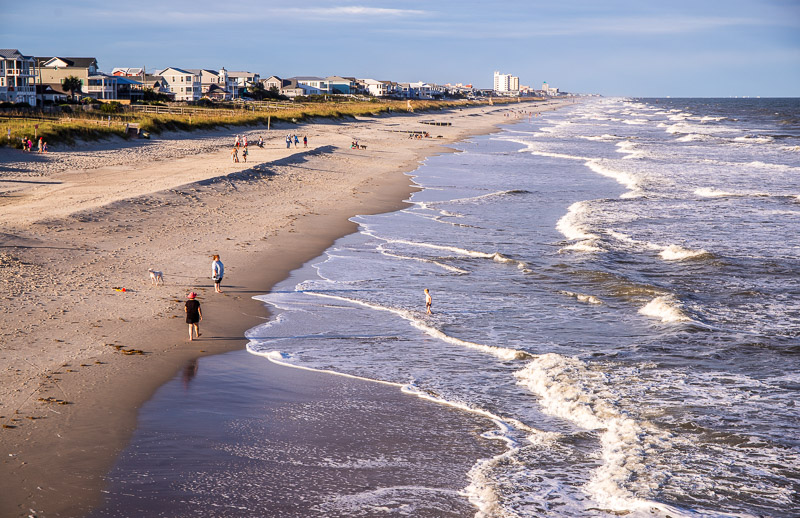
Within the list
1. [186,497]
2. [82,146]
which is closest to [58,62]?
[82,146]

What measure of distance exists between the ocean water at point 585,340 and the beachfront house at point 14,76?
226 ft

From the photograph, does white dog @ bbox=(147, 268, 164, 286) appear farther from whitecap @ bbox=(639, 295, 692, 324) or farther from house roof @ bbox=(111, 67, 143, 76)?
house roof @ bbox=(111, 67, 143, 76)

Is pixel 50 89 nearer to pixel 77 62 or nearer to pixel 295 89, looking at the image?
pixel 77 62

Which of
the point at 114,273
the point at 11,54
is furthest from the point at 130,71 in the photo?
the point at 114,273

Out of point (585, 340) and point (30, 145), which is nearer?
point (585, 340)

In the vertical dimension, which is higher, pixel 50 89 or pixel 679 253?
pixel 50 89

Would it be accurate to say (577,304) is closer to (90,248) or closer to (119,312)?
(119,312)

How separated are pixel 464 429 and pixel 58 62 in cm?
11003

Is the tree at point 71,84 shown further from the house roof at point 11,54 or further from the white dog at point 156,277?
the white dog at point 156,277

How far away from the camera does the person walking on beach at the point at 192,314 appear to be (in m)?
13.1

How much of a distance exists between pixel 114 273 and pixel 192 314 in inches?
195

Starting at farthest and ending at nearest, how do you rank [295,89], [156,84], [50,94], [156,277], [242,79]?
[295,89] → [242,79] → [156,84] → [50,94] → [156,277]

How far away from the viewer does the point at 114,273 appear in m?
17.2

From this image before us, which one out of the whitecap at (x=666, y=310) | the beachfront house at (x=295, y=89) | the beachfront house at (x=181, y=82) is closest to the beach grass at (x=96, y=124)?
the whitecap at (x=666, y=310)
